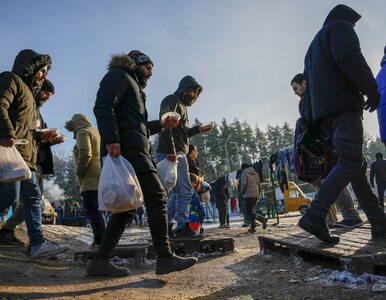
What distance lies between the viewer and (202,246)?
491 centimetres

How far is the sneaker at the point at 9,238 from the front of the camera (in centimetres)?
509

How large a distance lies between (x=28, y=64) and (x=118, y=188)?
2.16 m

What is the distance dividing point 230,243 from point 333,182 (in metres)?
2.21

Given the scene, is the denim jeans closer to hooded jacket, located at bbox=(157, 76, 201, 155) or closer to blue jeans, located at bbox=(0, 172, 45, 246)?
hooded jacket, located at bbox=(157, 76, 201, 155)

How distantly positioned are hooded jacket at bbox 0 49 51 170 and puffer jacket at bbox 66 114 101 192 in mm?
1182

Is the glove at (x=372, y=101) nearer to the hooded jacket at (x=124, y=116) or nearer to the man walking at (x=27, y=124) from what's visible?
the hooded jacket at (x=124, y=116)

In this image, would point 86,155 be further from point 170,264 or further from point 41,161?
point 170,264

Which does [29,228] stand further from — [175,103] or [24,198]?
[175,103]

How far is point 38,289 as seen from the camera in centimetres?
279

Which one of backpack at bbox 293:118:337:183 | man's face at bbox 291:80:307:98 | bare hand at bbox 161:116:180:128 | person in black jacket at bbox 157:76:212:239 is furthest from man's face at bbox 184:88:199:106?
backpack at bbox 293:118:337:183

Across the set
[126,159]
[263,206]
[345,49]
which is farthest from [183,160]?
[263,206]

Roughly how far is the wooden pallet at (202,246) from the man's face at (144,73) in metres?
2.14

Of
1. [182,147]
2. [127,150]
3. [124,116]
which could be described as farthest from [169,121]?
[182,147]

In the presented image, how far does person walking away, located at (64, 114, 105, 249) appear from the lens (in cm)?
514
